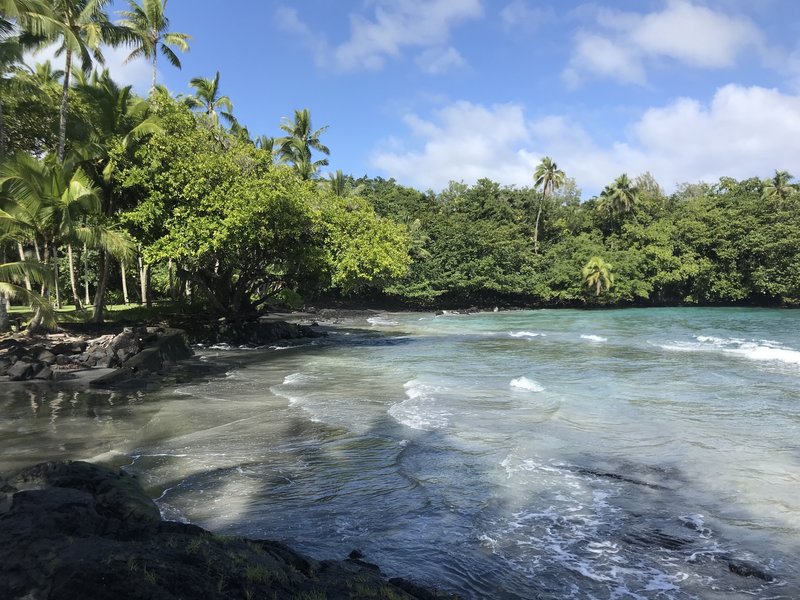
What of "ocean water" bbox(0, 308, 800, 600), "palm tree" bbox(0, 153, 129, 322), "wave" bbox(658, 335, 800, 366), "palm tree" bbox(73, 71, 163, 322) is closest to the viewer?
"ocean water" bbox(0, 308, 800, 600)

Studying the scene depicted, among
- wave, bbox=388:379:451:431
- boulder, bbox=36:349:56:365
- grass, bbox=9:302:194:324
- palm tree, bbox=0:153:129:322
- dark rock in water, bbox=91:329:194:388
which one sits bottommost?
wave, bbox=388:379:451:431

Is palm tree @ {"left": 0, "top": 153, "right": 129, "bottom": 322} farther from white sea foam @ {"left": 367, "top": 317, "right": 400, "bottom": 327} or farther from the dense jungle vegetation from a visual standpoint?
white sea foam @ {"left": 367, "top": 317, "right": 400, "bottom": 327}

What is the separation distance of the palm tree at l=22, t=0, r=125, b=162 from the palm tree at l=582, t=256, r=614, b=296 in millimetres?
45136

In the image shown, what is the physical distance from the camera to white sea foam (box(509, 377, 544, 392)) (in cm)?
1460

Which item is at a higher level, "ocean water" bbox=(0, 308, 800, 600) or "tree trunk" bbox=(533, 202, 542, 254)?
"tree trunk" bbox=(533, 202, 542, 254)

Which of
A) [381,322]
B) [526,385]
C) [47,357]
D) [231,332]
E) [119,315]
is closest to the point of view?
[526,385]

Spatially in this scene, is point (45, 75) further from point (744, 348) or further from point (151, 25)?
point (744, 348)

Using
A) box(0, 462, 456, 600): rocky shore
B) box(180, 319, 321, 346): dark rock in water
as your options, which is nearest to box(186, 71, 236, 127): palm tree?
box(180, 319, 321, 346): dark rock in water

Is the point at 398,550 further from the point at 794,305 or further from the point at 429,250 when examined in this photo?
the point at 794,305

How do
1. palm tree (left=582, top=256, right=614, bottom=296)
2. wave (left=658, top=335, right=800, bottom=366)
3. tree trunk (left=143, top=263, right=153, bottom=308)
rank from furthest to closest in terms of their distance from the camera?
palm tree (left=582, top=256, right=614, bottom=296) < tree trunk (left=143, top=263, right=153, bottom=308) < wave (left=658, top=335, right=800, bottom=366)

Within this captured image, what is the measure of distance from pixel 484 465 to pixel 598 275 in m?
50.9

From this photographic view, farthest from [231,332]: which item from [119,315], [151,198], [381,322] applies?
[381,322]

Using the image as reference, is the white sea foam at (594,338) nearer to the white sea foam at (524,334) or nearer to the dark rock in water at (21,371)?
the white sea foam at (524,334)

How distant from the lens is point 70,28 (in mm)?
21312
